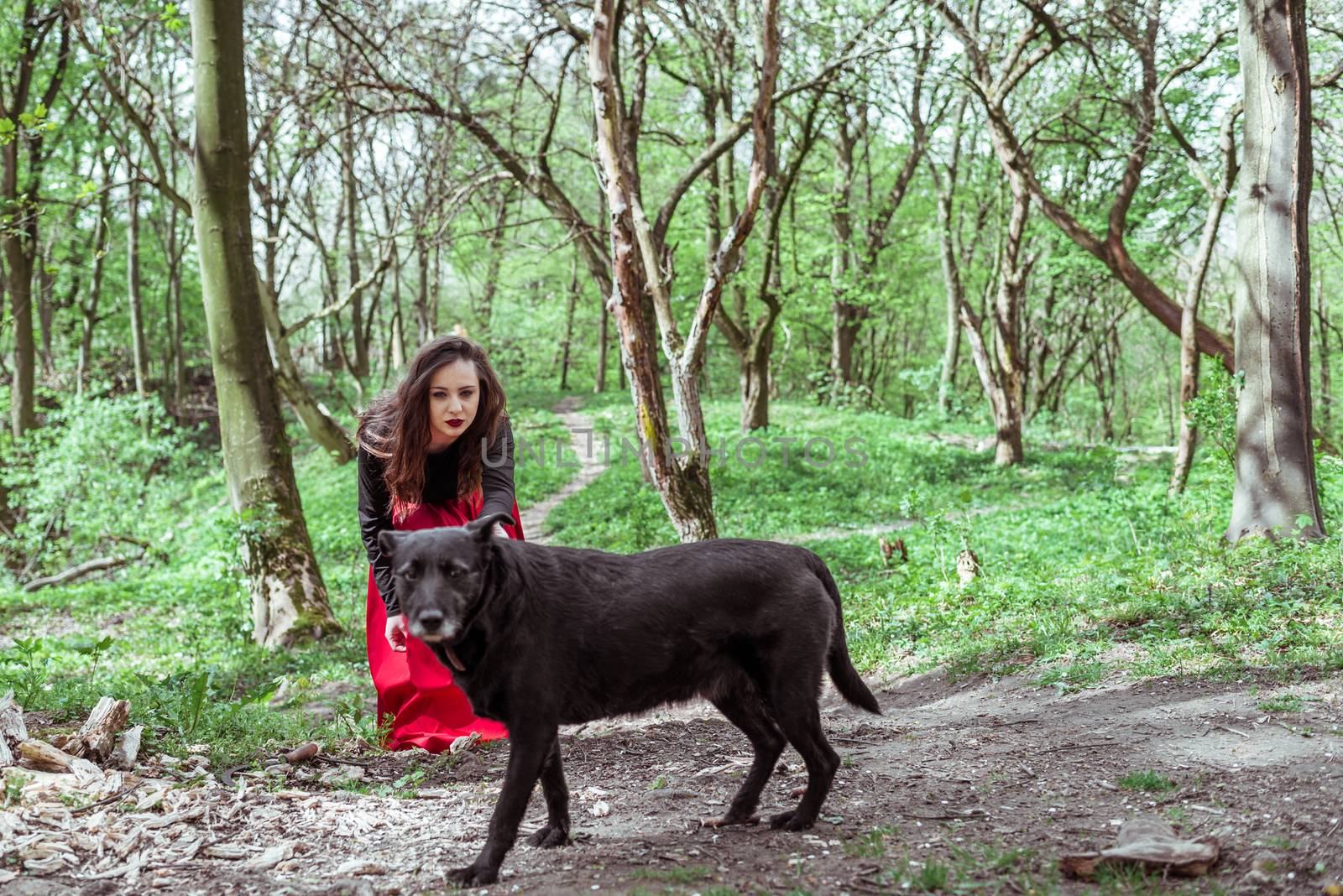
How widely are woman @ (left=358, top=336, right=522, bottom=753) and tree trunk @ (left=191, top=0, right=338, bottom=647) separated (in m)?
3.51

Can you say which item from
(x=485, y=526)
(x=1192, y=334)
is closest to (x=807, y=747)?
(x=485, y=526)

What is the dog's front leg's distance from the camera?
348 centimetres

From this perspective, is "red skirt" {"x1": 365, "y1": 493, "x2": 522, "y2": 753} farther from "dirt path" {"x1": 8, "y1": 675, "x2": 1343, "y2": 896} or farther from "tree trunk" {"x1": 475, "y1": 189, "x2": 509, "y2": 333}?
"tree trunk" {"x1": 475, "y1": 189, "x2": 509, "y2": 333}

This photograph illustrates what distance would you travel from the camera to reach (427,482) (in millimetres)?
5469

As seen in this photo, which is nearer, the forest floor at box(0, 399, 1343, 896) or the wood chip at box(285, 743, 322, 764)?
the forest floor at box(0, 399, 1343, 896)

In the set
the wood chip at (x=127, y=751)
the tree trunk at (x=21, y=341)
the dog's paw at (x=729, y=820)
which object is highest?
the tree trunk at (x=21, y=341)

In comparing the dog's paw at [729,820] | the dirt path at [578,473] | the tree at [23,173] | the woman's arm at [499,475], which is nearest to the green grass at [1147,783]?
the dog's paw at [729,820]

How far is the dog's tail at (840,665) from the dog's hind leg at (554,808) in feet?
4.05

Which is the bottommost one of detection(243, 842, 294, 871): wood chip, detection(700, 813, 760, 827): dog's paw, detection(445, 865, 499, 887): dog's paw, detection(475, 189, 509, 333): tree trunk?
detection(700, 813, 760, 827): dog's paw

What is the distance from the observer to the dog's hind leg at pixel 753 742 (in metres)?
4.11

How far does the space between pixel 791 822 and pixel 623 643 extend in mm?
1049

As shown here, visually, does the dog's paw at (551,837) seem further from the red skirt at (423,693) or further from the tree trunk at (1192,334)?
the tree trunk at (1192,334)

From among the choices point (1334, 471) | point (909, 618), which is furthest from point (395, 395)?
point (1334, 471)

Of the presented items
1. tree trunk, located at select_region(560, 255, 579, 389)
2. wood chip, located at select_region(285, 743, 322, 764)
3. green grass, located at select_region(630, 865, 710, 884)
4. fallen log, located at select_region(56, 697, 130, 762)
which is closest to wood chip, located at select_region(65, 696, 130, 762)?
fallen log, located at select_region(56, 697, 130, 762)
